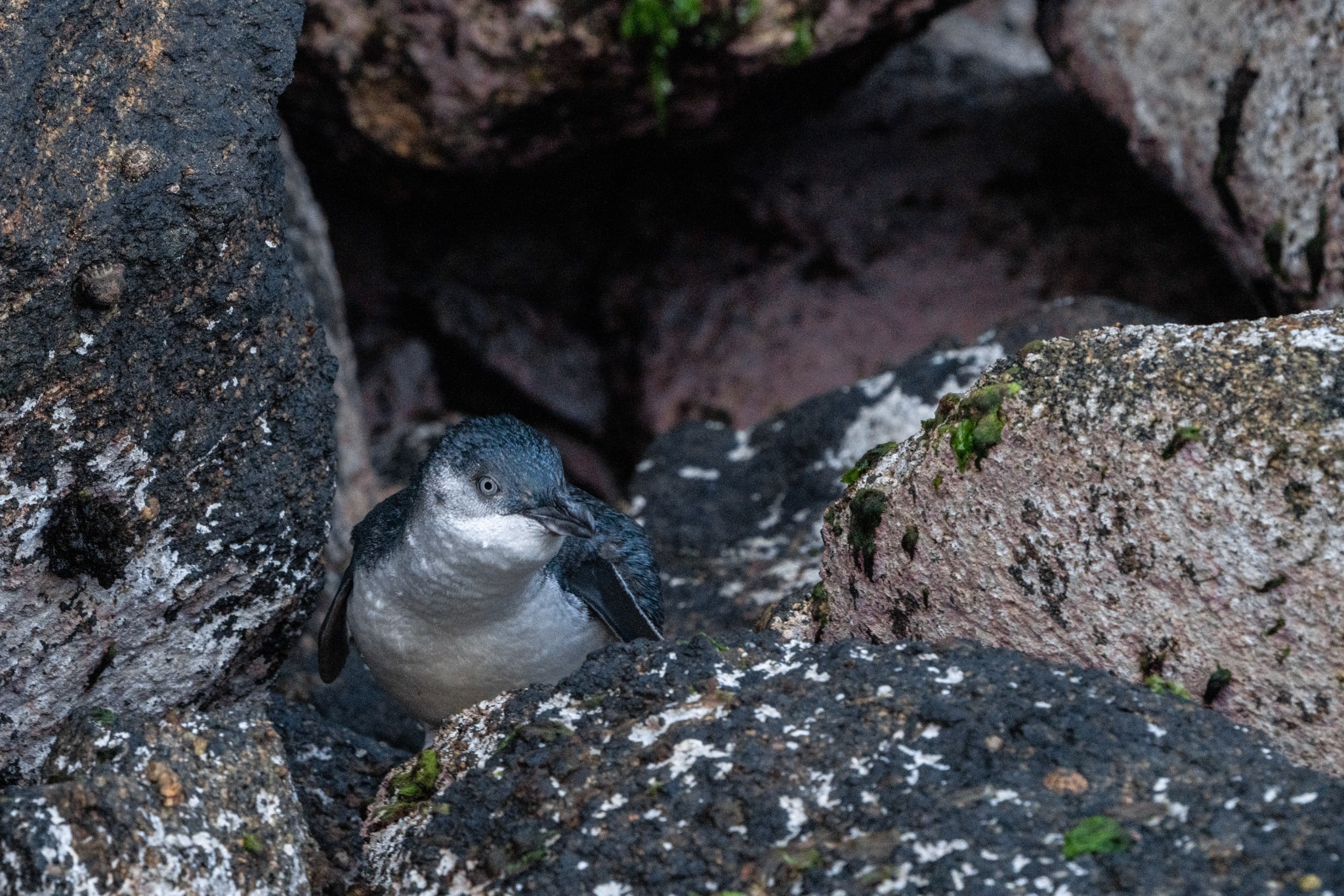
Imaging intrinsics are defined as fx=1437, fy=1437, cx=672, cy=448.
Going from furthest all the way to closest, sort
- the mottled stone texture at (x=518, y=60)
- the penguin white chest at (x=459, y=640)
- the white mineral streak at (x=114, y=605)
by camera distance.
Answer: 1. the mottled stone texture at (x=518, y=60)
2. the penguin white chest at (x=459, y=640)
3. the white mineral streak at (x=114, y=605)

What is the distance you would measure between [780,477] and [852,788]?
3.34 meters

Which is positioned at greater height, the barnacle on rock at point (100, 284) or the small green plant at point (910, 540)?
the barnacle on rock at point (100, 284)

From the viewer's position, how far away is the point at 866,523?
3500mm

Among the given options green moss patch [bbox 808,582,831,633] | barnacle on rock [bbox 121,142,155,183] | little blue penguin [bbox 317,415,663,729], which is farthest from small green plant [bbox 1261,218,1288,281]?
barnacle on rock [bbox 121,142,155,183]

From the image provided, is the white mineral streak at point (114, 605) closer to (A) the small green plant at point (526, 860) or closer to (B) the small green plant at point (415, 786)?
(B) the small green plant at point (415, 786)

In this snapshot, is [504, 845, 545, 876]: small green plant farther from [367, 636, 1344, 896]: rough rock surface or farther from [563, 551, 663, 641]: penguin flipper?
[563, 551, 663, 641]: penguin flipper

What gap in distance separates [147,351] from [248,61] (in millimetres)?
772

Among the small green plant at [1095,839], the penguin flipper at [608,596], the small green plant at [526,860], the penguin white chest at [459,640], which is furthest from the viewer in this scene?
the penguin flipper at [608,596]

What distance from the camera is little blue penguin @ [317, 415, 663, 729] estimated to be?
3.85 meters

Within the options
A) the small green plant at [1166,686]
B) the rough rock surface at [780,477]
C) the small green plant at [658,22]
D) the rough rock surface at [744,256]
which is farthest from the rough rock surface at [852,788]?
the rough rock surface at [744,256]

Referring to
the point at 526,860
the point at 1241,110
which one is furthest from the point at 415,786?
the point at 1241,110

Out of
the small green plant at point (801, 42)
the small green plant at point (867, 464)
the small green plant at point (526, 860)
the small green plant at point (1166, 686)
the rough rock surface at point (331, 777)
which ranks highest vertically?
the small green plant at point (801, 42)

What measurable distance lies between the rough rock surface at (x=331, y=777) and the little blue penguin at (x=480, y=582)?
0.23 m

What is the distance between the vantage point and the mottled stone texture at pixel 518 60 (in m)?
6.23
